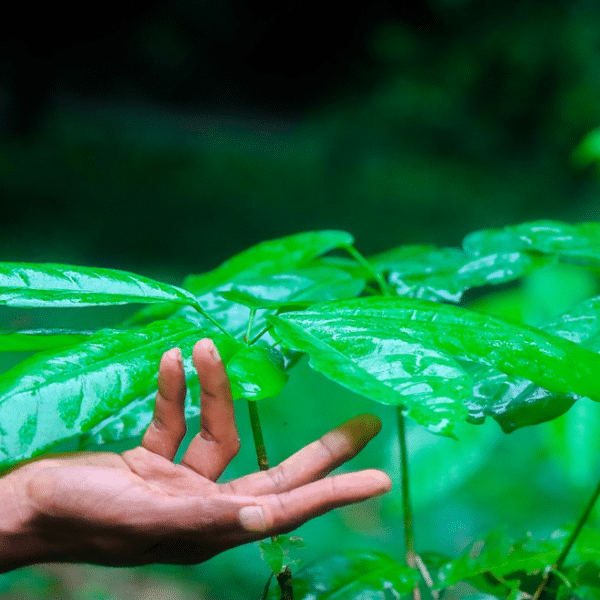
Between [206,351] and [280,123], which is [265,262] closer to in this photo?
[206,351]

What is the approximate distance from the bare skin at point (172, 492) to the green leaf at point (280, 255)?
17 centimetres

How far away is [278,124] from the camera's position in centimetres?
564

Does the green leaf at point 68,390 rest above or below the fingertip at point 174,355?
below

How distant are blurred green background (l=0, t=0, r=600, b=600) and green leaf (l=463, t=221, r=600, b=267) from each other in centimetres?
221

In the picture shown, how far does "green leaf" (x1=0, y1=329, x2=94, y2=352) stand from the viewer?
372 millimetres

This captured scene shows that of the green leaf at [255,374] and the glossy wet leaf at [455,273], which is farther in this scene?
the glossy wet leaf at [455,273]

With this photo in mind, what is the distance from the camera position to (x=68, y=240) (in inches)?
143

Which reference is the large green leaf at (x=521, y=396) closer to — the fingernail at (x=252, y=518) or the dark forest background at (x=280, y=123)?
the fingernail at (x=252, y=518)

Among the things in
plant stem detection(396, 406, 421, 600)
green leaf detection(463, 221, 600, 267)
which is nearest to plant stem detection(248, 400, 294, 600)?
plant stem detection(396, 406, 421, 600)

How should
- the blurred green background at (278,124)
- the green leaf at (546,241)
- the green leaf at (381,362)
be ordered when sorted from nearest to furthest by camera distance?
the green leaf at (381,362) → the green leaf at (546,241) → the blurred green background at (278,124)

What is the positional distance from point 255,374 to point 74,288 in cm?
11

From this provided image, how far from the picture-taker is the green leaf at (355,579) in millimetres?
414

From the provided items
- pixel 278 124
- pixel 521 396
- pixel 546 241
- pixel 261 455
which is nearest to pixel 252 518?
pixel 261 455

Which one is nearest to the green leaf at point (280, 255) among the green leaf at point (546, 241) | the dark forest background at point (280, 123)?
the green leaf at point (546, 241)
